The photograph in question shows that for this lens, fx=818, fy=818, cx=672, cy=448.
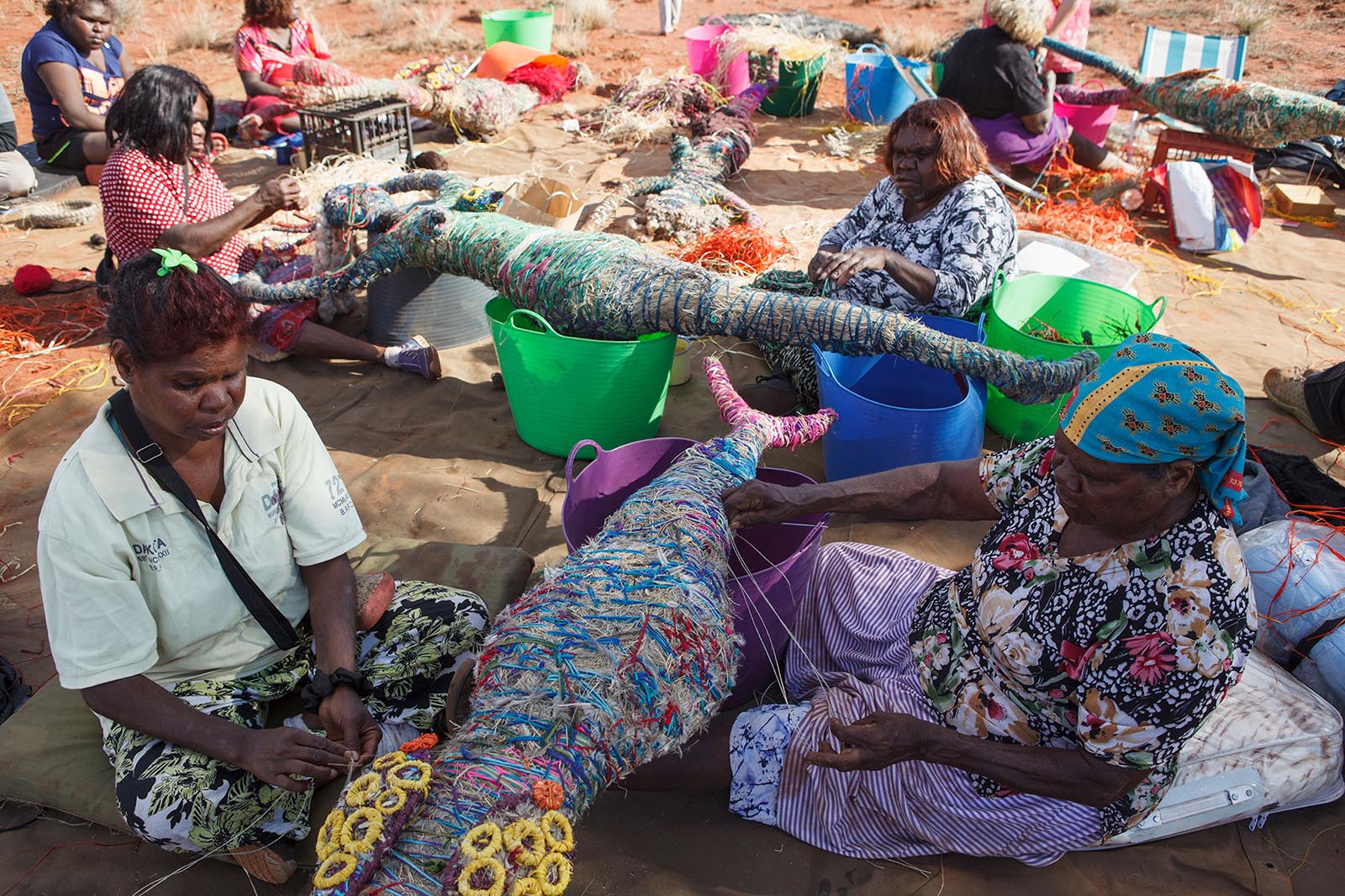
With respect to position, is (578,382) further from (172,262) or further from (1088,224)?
(1088,224)

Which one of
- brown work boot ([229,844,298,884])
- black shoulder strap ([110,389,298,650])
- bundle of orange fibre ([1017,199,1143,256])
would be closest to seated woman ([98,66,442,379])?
black shoulder strap ([110,389,298,650])

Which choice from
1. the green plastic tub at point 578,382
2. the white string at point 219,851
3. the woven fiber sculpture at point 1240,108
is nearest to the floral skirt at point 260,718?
the white string at point 219,851

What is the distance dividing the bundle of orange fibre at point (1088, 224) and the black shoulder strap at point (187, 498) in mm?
5547

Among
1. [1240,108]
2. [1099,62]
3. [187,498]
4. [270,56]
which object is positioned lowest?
[187,498]

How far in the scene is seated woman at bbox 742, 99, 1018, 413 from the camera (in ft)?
11.7

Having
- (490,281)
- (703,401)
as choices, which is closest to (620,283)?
(490,281)

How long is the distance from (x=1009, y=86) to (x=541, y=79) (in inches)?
203

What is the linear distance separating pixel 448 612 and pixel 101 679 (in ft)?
2.91

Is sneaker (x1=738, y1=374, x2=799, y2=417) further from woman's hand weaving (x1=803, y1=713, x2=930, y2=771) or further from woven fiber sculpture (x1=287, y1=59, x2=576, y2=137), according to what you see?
woven fiber sculpture (x1=287, y1=59, x2=576, y2=137)

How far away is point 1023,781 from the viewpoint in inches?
72.1

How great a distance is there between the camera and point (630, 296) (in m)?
3.45

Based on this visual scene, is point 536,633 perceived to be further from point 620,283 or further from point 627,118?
point 627,118

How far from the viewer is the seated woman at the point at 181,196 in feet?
12.6

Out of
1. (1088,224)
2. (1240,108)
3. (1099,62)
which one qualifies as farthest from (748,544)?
(1099,62)
